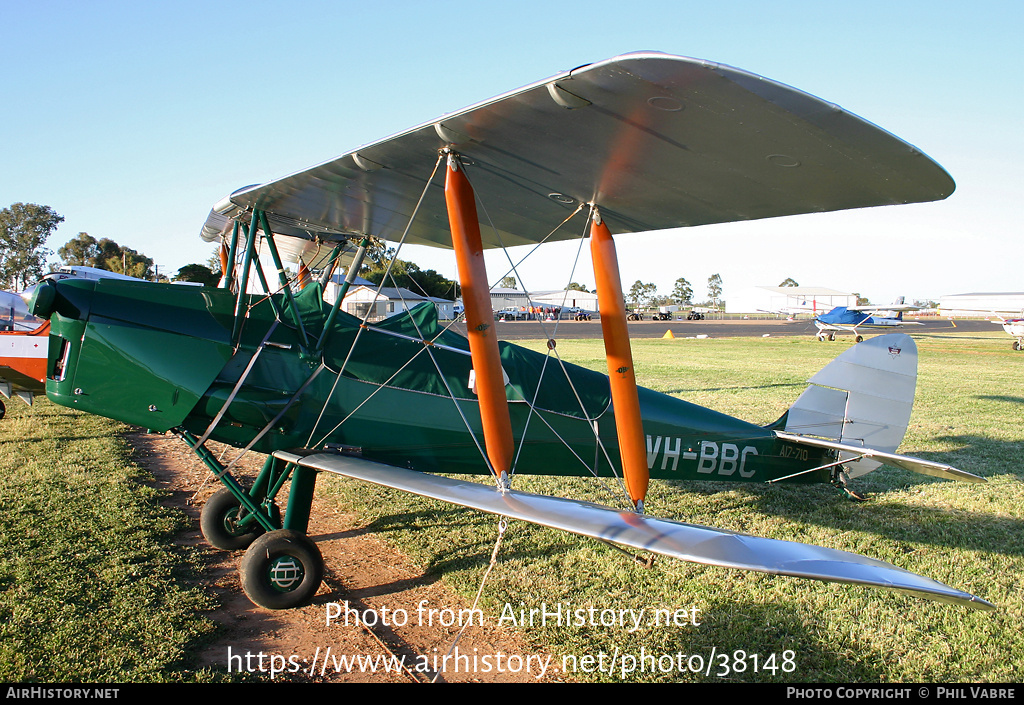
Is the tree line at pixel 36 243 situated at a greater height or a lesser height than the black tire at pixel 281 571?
greater

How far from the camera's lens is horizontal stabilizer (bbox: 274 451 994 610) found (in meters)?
1.95

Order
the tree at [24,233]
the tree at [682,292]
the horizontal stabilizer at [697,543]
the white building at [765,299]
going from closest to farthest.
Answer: the horizontal stabilizer at [697,543] → the tree at [24,233] → the white building at [765,299] → the tree at [682,292]

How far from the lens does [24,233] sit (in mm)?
34000

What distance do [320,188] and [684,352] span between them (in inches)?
775

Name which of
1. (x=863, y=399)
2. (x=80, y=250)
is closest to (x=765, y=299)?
(x=80, y=250)

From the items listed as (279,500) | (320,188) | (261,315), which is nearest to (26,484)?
(279,500)

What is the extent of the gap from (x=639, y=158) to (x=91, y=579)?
163 inches

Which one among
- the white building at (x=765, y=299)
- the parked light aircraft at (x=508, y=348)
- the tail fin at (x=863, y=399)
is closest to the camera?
the parked light aircraft at (x=508, y=348)

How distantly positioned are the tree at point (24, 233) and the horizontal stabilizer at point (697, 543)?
39.6m

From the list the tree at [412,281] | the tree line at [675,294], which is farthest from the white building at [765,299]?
the tree at [412,281]

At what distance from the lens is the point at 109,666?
2.82m

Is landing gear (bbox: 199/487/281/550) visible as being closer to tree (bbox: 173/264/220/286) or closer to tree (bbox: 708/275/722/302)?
tree (bbox: 173/264/220/286)

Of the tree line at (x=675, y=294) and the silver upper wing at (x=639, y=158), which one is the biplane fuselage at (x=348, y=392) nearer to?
the silver upper wing at (x=639, y=158)

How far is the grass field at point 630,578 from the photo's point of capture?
9.74 ft
